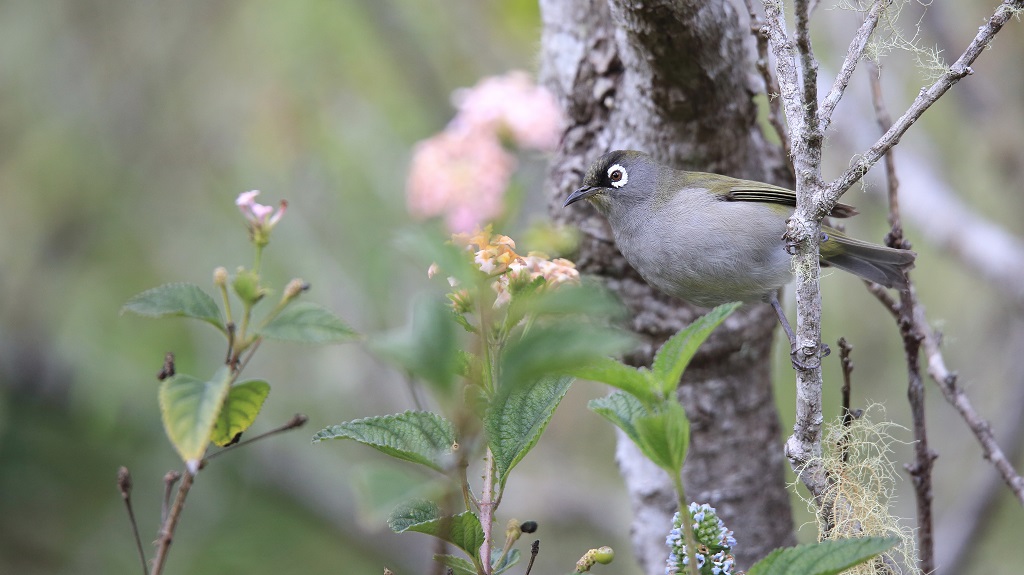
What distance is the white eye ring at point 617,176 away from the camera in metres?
3.22

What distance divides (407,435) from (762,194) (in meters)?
2.03

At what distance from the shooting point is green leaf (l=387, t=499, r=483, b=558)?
150 centimetres

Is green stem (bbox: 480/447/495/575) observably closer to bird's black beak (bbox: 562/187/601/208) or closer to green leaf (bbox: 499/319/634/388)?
green leaf (bbox: 499/319/634/388)

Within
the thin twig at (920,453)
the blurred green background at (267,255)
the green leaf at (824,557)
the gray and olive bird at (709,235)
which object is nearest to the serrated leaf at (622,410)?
the green leaf at (824,557)

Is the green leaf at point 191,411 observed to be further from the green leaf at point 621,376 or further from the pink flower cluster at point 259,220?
the green leaf at point 621,376

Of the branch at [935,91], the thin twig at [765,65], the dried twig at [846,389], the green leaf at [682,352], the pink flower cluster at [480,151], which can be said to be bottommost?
the green leaf at [682,352]

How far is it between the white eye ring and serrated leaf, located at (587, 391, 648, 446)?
1.62m

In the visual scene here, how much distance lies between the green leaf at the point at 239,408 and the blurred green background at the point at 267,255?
8.85ft

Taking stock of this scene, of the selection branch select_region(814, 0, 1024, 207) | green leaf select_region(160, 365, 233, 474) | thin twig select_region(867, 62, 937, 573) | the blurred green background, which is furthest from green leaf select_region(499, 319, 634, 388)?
the blurred green background

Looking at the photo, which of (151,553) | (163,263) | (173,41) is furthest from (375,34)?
(151,553)

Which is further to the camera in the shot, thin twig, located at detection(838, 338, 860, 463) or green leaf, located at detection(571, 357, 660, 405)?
thin twig, located at detection(838, 338, 860, 463)

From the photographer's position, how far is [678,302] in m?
3.37

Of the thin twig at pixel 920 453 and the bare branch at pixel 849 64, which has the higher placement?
the bare branch at pixel 849 64

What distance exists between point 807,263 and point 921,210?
3.61 metres
